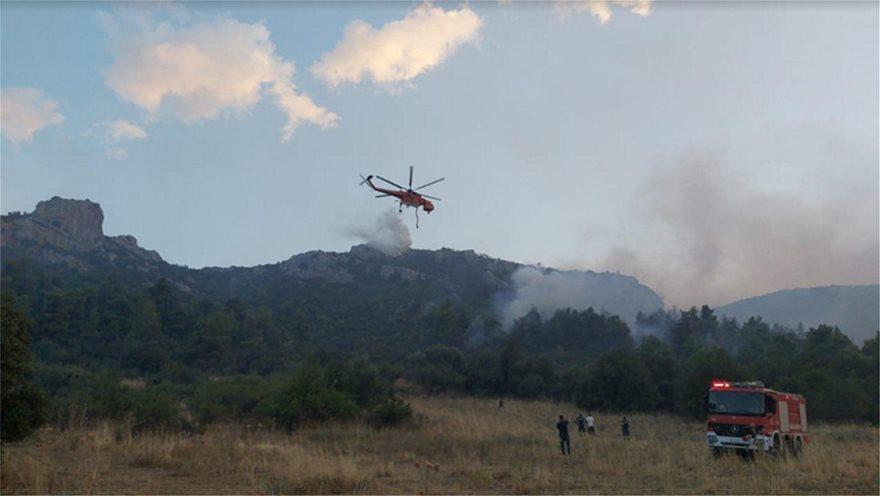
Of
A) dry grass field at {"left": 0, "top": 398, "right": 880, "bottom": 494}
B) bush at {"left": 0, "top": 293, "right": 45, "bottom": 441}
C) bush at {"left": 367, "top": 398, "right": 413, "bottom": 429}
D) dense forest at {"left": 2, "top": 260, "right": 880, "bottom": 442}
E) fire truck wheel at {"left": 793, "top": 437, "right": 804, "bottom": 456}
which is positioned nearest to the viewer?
dry grass field at {"left": 0, "top": 398, "right": 880, "bottom": 494}

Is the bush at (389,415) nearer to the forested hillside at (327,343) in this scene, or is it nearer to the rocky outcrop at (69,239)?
the forested hillside at (327,343)

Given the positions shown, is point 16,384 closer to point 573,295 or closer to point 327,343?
point 327,343

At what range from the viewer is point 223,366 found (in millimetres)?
60656

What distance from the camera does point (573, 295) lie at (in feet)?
487

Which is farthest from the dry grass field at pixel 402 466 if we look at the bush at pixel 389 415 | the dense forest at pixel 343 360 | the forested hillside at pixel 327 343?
the dense forest at pixel 343 360

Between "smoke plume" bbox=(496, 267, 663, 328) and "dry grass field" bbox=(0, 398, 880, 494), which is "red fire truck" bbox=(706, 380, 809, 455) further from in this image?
"smoke plume" bbox=(496, 267, 663, 328)

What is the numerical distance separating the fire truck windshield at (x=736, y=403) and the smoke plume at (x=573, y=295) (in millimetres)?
77799

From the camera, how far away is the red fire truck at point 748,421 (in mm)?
20297

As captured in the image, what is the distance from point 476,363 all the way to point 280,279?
54359 millimetres

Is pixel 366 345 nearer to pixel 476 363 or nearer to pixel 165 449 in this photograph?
pixel 476 363

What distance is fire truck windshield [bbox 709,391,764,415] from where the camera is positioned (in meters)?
20.9

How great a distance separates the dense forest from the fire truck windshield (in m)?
15.0

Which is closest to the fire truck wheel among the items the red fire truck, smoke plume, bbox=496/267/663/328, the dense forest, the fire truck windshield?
the red fire truck

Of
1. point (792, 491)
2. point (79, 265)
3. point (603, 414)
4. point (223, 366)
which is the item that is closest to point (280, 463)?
point (792, 491)
